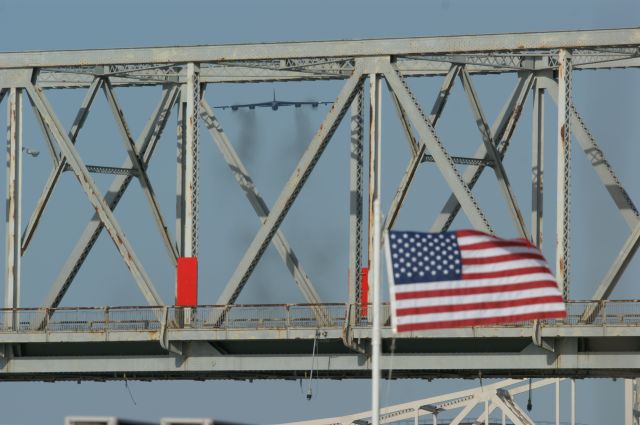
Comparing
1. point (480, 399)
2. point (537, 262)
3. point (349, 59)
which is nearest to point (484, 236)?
point (537, 262)

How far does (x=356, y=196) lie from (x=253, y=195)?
5182 mm

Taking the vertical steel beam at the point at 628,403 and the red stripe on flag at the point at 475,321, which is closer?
the red stripe on flag at the point at 475,321

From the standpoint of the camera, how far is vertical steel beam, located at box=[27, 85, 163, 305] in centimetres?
6994

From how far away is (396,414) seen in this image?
6678 inches

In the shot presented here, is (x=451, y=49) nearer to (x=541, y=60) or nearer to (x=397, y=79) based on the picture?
(x=397, y=79)

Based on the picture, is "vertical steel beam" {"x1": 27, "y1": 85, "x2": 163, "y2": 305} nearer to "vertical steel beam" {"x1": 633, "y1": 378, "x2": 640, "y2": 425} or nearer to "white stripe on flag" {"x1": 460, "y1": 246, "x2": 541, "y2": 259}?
"white stripe on flag" {"x1": 460, "y1": 246, "x2": 541, "y2": 259}

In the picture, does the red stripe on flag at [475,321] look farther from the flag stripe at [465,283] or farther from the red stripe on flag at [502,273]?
the red stripe on flag at [502,273]

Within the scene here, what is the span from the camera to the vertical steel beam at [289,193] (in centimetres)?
6856

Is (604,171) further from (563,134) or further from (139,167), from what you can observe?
(139,167)

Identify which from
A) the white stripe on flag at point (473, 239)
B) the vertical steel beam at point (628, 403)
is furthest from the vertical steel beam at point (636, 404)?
the white stripe on flag at point (473, 239)

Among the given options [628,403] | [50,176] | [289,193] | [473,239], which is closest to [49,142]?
[50,176]

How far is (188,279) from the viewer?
69.4 metres

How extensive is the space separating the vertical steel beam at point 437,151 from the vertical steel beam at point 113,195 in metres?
11.7

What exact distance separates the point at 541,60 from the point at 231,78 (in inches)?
478
